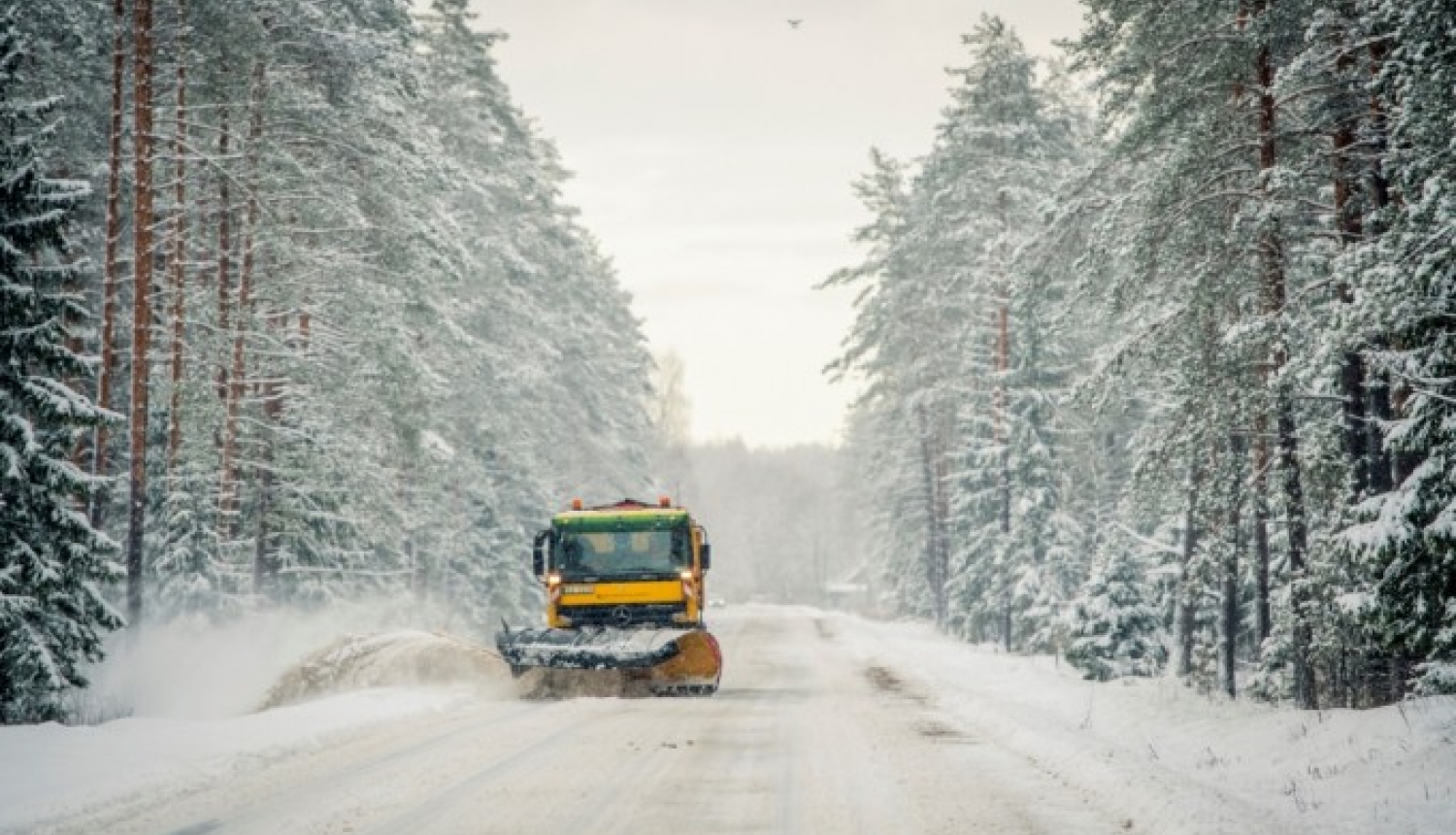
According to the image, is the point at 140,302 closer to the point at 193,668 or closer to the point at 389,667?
the point at 193,668

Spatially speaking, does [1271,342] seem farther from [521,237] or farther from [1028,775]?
[521,237]

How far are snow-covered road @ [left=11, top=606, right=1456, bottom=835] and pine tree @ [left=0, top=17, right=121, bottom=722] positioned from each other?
10.6 ft

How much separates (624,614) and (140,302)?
9058 millimetres

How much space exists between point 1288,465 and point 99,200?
22534 mm

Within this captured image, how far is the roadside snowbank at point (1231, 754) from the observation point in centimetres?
773

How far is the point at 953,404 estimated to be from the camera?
128 feet

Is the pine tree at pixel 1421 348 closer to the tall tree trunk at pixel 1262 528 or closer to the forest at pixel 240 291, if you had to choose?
the tall tree trunk at pixel 1262 528

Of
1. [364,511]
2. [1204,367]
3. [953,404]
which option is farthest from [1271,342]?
[953,404]

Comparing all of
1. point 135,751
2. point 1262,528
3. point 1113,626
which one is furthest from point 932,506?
point 135,751

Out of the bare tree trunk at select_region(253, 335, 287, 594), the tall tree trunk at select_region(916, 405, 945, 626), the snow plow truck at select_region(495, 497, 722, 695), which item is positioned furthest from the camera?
the tall tree trunk at select_region(916, 405, 945, 626)

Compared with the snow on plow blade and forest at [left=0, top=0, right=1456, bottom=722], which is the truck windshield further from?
forest at [left=0, top=0, right=1456, bottom=722]

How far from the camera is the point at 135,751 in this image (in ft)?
32.6

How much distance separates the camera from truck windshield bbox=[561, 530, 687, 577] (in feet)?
60.5

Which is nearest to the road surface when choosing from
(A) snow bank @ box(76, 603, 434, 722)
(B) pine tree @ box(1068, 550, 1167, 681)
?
(A) snow bank @ box(76, 603, 434, 722)
